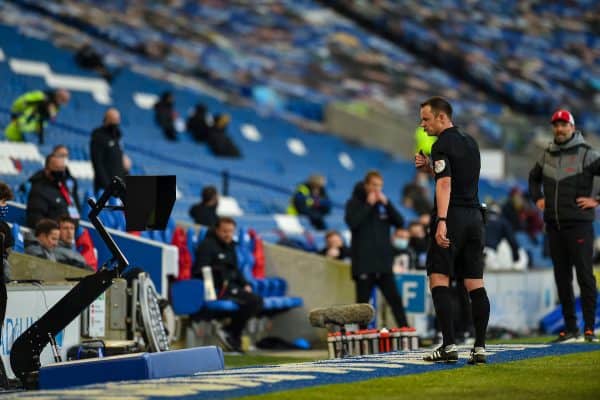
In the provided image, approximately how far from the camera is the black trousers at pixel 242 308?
1437cm

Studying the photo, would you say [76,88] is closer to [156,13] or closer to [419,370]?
[156,13]

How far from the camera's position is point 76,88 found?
22.3 metres

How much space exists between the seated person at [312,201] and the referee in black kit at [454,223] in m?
9.67

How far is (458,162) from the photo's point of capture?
945 centimetres

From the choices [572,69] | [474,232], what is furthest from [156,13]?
[474,232]

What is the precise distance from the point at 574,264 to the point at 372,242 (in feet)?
7.88

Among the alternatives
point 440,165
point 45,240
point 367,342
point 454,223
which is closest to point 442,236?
point 454,223

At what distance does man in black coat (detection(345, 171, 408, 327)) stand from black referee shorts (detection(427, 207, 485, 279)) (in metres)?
4.38

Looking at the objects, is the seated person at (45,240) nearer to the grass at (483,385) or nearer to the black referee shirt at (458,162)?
the black referee shirt at (458,162)

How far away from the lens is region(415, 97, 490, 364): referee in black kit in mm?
9438

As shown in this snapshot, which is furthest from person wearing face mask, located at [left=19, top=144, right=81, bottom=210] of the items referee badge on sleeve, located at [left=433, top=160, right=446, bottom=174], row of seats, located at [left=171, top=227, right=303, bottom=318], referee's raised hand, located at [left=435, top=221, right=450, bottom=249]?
referee's raised hand, located at [left=435, top=221, right=450, bottom=249]

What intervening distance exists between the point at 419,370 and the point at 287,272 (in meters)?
7.26

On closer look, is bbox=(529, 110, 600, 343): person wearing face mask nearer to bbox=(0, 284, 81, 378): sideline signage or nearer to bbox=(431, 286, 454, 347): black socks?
bbox=(431, 286, 454, 347): black socks

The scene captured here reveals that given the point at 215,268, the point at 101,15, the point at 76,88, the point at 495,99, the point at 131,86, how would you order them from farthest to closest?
the point at 495,99, the point at 101,15, the point at 131,86, the point at 76,88, the point at 215,268
